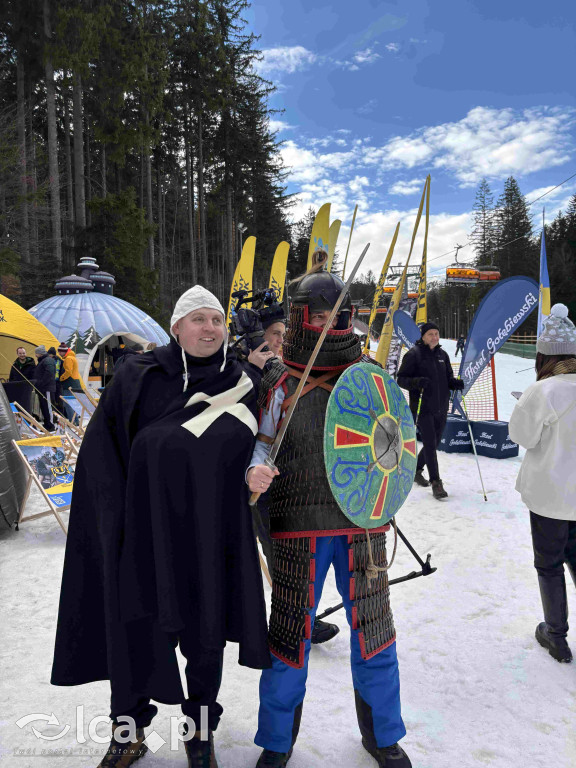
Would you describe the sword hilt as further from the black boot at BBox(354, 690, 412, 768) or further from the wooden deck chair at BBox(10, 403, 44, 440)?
the wooden deck chair at BBox(10, 403, 44, 440)

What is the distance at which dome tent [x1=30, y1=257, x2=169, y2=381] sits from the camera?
41.5 ft

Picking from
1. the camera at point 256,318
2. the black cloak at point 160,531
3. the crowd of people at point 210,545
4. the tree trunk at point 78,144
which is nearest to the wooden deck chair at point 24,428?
the camera at point 256,318

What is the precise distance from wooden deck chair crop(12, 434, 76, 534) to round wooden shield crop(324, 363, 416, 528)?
10.8ft

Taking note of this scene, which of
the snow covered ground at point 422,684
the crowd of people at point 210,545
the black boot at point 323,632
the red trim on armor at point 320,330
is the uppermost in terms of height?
the red trim on armor at point 320,330

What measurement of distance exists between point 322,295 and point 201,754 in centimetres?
184

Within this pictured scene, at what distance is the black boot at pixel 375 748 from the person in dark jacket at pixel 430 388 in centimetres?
370

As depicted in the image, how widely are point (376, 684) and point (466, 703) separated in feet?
2.56

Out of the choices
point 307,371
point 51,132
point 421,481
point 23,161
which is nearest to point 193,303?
point 307,371

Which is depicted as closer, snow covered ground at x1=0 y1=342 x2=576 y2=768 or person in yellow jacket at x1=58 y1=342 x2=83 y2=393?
snow covered ground at x1=0 y1=342 x2=576 y2=768

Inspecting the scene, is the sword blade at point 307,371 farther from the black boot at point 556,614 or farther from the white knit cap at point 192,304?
the black boot at point 556,614

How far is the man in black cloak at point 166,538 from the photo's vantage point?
179cm

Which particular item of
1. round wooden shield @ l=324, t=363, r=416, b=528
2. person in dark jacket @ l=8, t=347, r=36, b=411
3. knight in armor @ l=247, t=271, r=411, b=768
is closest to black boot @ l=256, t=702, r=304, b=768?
knight in armor @ l=247, t=271, r=411, b=768

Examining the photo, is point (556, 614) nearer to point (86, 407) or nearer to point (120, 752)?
point (120, 752)

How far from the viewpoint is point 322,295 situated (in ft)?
6.35
